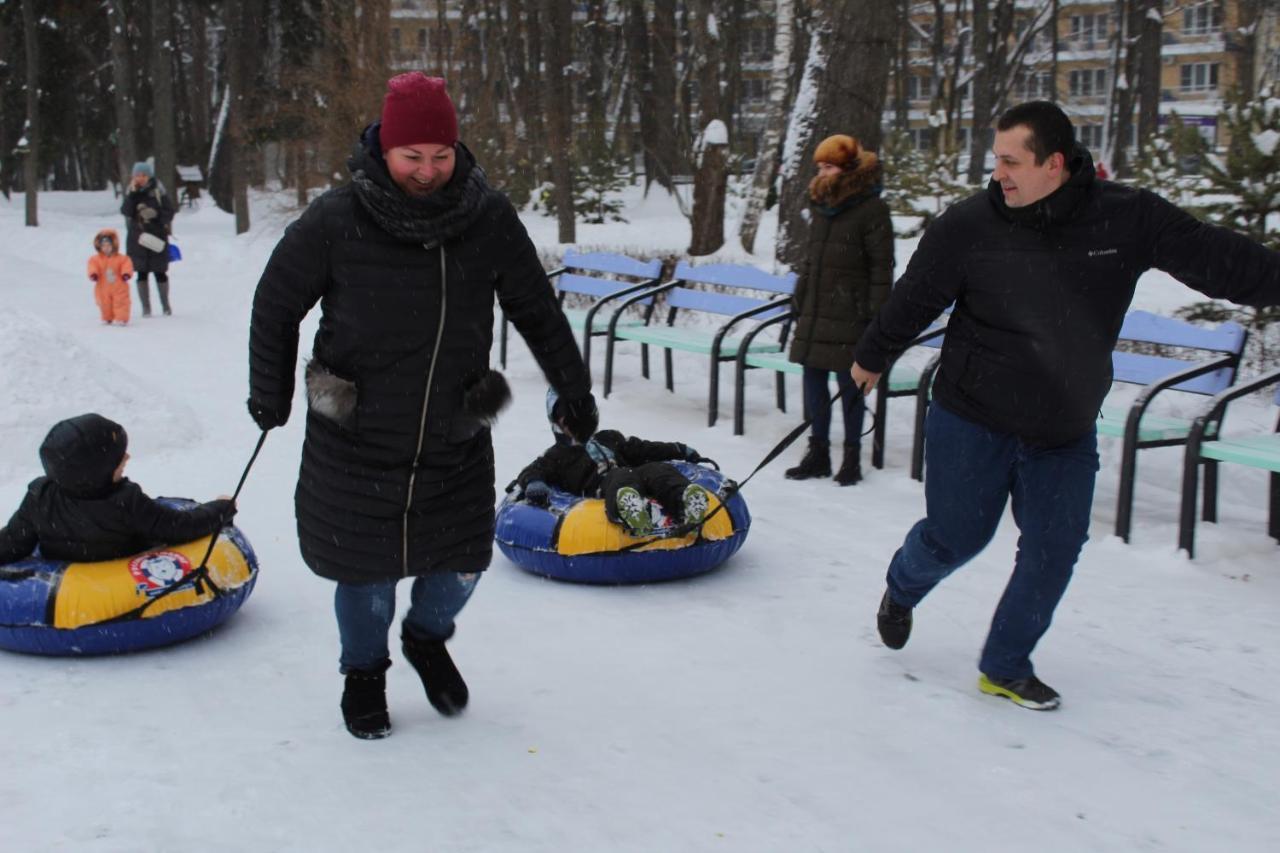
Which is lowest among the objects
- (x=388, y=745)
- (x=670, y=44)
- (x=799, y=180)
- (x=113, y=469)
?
(x=388, y=745)

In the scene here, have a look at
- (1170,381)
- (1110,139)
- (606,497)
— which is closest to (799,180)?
(1170,381)

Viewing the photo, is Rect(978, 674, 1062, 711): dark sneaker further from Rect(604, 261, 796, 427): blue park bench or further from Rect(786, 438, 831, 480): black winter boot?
Rect(604, 261, 796, 427): blue park bench

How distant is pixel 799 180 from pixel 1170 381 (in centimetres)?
599

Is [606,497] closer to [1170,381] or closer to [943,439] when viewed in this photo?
[943,439]

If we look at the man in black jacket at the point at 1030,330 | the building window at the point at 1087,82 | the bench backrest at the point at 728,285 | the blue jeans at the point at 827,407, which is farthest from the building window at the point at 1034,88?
the man in black jacket at the point at 1030,330

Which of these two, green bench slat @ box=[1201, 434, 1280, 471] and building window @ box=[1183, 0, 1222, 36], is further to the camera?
building window @ box=[1183, 0, 1222, 36]

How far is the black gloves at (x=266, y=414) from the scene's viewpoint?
362cm

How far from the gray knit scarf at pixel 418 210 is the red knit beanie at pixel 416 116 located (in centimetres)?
12

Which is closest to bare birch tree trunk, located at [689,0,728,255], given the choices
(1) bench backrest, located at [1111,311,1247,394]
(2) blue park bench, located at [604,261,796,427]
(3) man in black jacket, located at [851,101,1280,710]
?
(2) blue park bench, located at [604,261,796,427]

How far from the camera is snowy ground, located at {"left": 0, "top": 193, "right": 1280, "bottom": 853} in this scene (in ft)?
11.1

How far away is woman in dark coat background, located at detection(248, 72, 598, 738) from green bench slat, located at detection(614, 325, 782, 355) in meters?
4.90

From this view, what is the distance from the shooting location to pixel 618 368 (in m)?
11.3

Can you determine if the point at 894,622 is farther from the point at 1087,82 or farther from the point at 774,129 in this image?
the point at 1087,82

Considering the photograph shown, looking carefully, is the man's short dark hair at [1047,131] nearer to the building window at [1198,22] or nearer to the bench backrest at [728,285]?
the bench backrest at [728,285]
